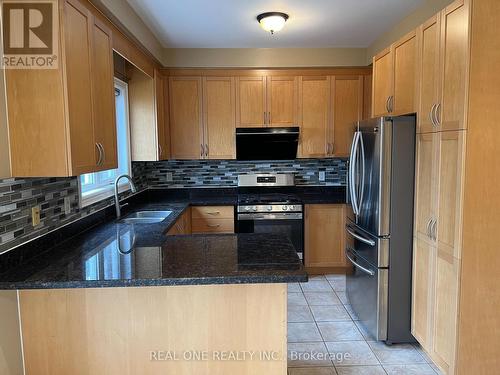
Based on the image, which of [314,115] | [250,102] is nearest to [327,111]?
[314,115]

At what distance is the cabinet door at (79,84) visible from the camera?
1728 mm

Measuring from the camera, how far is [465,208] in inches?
76.2

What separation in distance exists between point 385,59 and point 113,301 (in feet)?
Answer: 8.43

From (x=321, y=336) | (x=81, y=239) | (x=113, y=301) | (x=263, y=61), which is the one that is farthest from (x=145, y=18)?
(x=321, y=336)

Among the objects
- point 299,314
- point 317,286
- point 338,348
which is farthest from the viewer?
point 317,286

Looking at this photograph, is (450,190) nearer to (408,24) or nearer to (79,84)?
(408,24)

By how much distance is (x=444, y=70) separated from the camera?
6.82ft

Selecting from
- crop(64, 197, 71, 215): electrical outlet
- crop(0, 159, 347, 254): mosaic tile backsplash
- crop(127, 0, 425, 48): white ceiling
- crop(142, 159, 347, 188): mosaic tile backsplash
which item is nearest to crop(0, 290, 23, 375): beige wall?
crop(0, 159, 347, 254): mosaic tile backsplash

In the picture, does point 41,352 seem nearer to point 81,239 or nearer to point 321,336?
point 81,239

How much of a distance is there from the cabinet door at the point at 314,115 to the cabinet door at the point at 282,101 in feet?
0.28

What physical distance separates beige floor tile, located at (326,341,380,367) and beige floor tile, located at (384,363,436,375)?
0.10 m

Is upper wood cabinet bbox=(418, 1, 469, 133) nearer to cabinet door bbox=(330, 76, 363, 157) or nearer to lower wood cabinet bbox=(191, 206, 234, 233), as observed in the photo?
cabinet door bbox=(330, 76, 363, 157)

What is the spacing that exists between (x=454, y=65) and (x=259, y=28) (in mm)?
1867

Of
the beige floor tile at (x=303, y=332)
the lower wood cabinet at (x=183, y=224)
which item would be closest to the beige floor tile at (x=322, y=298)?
the beige floor tile at (x=303, y=332)
